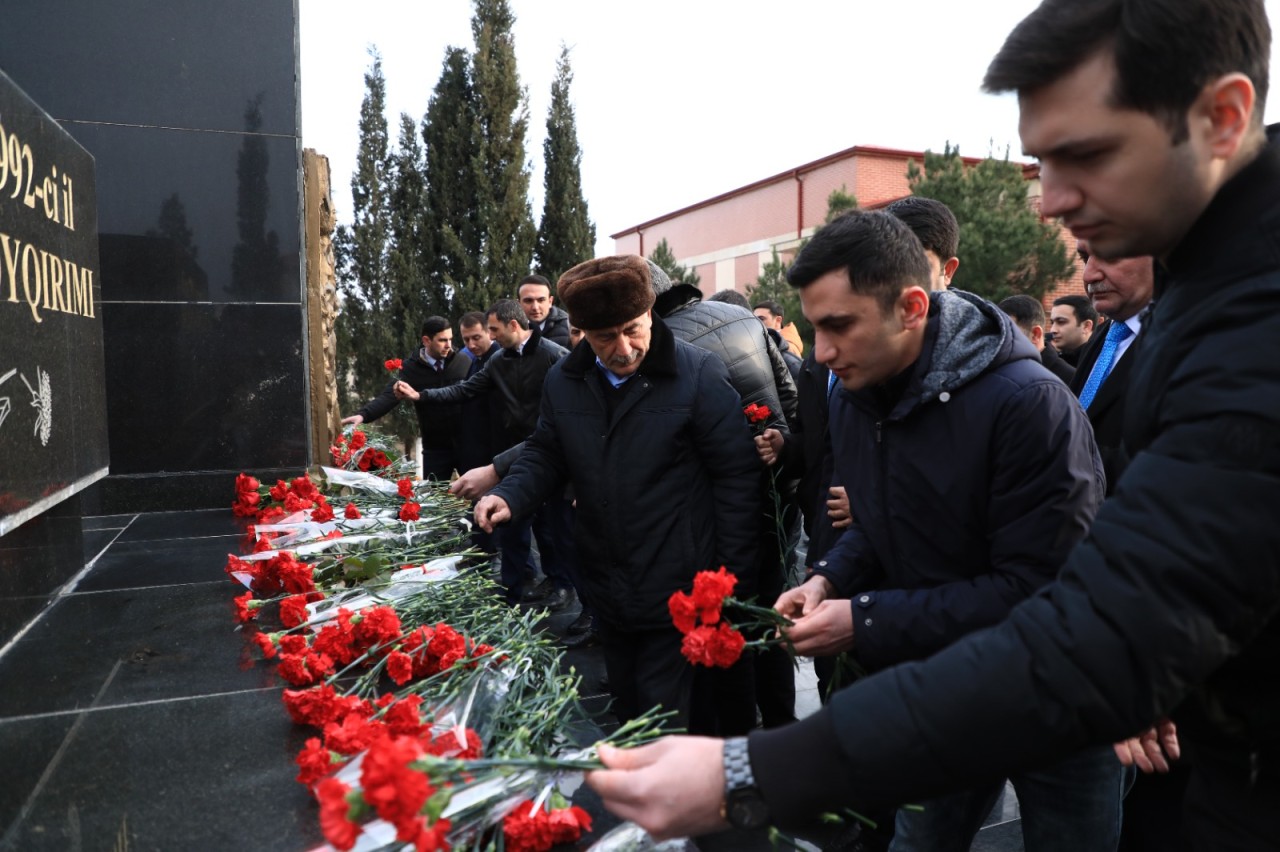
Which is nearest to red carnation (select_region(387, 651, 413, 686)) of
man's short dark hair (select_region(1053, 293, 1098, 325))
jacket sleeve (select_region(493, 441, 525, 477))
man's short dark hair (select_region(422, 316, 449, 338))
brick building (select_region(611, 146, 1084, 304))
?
jacket sleeve (select_region(493, 441, 525, 477))

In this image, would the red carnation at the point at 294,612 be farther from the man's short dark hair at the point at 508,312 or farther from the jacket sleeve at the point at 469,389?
the jacket sleeve at the point at 469,389

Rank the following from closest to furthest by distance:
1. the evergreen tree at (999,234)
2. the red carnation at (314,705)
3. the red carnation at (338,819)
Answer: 1. the red carnation at (338,819)
2. the red carnation at (314,705)
3. the evergreen tree at (999,234)

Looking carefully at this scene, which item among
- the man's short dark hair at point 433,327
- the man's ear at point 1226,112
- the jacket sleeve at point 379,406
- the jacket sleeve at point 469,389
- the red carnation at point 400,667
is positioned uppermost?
the man's short dark hair at point 433,327

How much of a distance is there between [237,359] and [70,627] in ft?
8.60

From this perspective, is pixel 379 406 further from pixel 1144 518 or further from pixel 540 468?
pixel 1144 518

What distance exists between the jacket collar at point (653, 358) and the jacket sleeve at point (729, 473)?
0.13 m

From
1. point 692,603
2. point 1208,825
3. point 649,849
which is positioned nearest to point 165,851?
point 649,849

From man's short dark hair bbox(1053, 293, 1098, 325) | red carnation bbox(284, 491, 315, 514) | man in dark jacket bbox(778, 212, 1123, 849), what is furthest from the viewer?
man's short dark hair bbox(1053, 293, 1098, 325)

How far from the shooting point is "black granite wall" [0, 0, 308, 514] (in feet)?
16.2

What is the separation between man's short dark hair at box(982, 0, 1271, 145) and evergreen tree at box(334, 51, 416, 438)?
15702mm

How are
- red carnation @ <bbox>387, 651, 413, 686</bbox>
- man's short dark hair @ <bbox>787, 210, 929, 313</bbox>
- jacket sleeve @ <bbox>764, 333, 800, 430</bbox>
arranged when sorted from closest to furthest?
man's short dark hair @ <bbox>787, 210, 929, 313</bbox>, red carnation @ <bbox>387, 651, 413, 686</bbox>, jacket sleeve @ <bbox>764, 333, 800, 430</bbox>

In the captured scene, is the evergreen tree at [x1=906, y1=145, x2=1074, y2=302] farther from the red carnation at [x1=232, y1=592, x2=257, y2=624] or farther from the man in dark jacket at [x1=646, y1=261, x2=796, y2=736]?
the red carnation at [x1=232, y1=592, x2=257, y2=624]

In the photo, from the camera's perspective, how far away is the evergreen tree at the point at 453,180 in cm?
1636

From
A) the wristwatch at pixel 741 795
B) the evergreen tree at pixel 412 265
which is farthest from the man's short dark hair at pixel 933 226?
the evergreen tree at pixel 412 265
